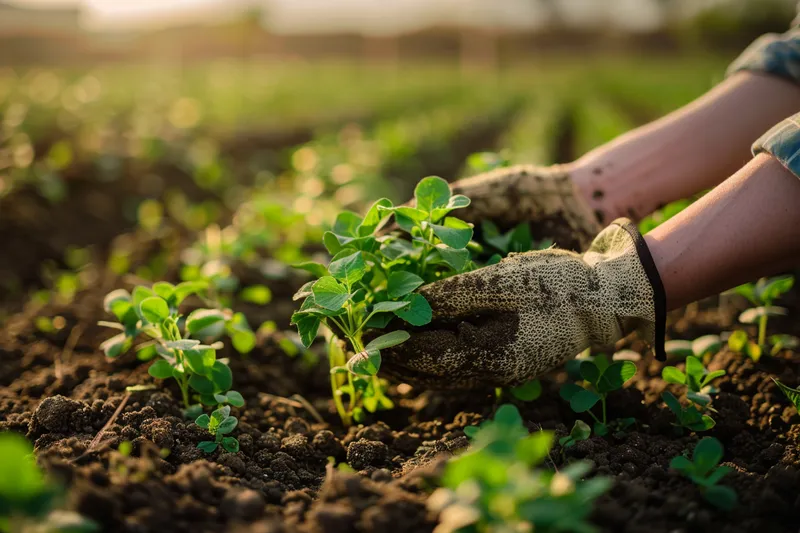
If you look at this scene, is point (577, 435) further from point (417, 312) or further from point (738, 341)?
point (738, 341)

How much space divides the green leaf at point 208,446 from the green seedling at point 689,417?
42.5 inches

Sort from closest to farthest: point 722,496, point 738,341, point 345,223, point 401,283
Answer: point 722,496
point 401,283
point 345,223
point 738,341

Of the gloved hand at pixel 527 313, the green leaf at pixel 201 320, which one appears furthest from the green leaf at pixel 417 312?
the green leaf at pixel 201 320

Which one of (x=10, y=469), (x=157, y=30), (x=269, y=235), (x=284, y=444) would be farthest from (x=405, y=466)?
(x=157, y=30)

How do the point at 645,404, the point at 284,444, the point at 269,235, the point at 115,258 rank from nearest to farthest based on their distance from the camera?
the point at 284,444 < the point at 645,404 < the point at 269,235 < the point at 115,258

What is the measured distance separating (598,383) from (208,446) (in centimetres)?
95

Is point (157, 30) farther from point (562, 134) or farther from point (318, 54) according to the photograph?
point (562, 134)

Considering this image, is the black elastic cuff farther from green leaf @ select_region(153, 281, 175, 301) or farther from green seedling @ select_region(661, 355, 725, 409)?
green leaf @ select_region(153, 281, 175, 301)

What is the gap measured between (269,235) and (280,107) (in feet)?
24.9

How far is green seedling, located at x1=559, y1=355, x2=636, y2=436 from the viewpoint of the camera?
1.53m

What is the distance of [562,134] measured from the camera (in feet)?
31.8

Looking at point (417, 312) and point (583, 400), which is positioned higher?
point (417, 312)

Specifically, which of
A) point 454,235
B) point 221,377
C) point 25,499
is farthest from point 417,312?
point 25,499

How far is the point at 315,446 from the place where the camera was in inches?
64.9
